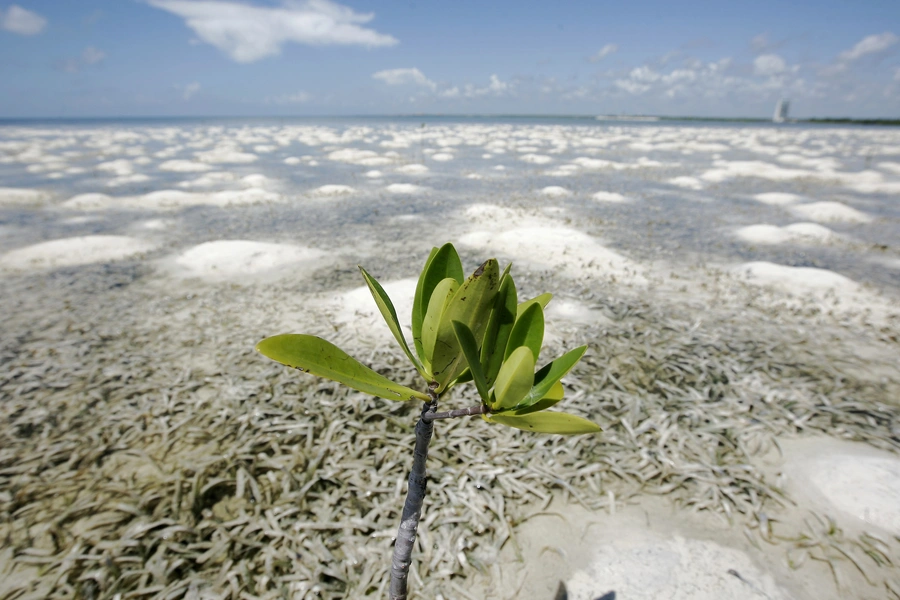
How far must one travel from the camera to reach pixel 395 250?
6.72 meters

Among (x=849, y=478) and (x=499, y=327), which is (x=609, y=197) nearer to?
(x=849, y=478)

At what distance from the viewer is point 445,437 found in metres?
2.70

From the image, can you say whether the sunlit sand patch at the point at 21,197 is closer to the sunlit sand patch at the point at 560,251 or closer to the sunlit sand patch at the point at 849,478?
the sunlit sand patch at the point at 560,251

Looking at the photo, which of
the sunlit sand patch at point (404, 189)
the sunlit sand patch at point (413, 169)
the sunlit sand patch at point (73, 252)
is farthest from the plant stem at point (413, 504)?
the sunlit sand patch at point (413, 169)

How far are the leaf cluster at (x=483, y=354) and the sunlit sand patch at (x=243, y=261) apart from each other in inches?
197

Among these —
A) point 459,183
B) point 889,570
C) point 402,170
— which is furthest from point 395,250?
point 402,170

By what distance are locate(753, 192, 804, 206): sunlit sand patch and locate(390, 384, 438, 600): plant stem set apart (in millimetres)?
12678

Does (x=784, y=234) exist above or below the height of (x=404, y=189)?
below

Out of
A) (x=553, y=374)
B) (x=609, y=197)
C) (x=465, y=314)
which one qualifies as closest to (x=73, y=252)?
(x=465, y=314)

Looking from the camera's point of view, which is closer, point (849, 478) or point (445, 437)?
point (849, 478)

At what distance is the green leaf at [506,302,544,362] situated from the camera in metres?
0.82

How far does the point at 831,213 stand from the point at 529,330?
11.7m

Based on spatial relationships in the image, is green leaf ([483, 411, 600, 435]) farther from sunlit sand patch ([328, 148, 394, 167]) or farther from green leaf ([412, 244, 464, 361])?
sunlit sand patch ([328, 148, 394, 167])

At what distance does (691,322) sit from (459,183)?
1015 cm
